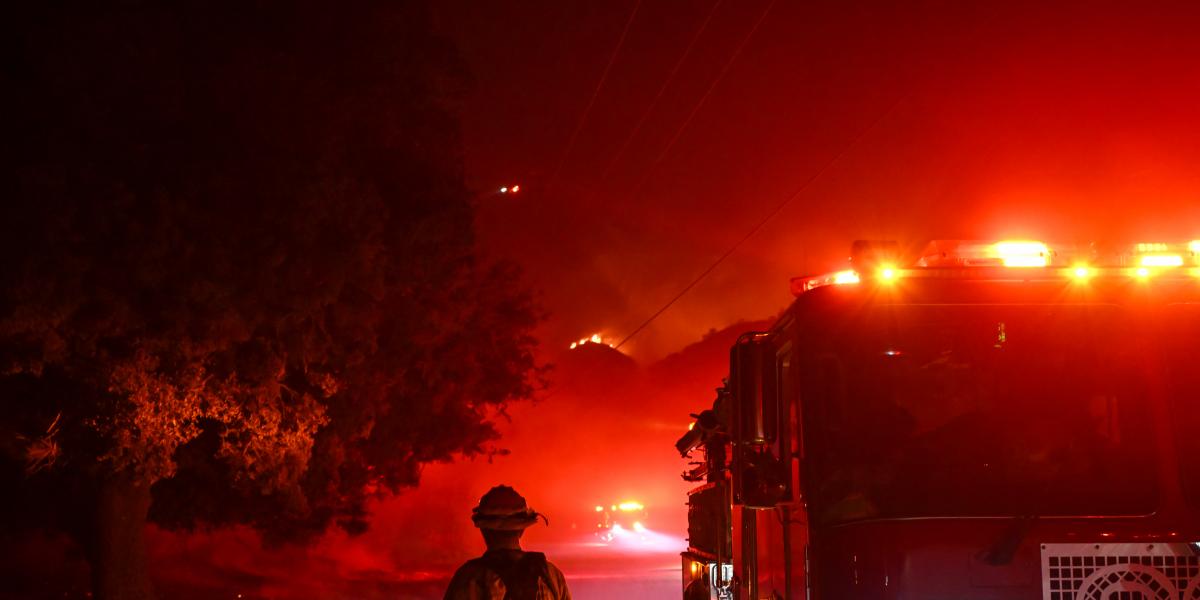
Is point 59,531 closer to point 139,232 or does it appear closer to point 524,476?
point 139,232

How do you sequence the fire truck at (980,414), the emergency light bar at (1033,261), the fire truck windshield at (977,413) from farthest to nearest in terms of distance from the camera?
the emergency light bar at (1033,261) → the fire truck windshield at (977,413) → the fire truck at (980,414)

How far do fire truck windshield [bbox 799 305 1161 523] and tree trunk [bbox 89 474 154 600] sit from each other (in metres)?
14.4

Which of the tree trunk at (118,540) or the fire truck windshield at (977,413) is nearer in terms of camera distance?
the fire truck windshield at (977,413)

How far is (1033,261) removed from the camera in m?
4.79

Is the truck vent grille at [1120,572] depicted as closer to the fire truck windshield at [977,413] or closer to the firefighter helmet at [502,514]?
the fire truck windshield at [977,413]

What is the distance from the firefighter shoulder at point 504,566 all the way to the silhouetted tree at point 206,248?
1064cm

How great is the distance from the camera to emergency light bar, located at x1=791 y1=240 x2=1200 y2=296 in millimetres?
4668

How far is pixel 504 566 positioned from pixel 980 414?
76.9 inches

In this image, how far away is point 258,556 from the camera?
1213 inches

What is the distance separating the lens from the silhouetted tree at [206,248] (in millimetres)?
14344

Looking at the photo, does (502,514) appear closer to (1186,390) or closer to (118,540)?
(1186,390)

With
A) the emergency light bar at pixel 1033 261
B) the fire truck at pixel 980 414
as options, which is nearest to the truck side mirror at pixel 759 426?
the fire truck at pixel 980 414

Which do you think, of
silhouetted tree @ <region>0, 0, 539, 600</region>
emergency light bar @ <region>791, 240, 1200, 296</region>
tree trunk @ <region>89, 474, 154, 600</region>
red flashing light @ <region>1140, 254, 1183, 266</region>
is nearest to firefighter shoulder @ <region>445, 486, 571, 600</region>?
emergency light bar @ <region>791, 240, 1200, 296</region>

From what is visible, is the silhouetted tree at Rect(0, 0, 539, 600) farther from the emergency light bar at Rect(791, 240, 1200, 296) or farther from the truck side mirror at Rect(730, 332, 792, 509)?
the emergency light bar at Rect(791, 240, 1200, 296)
